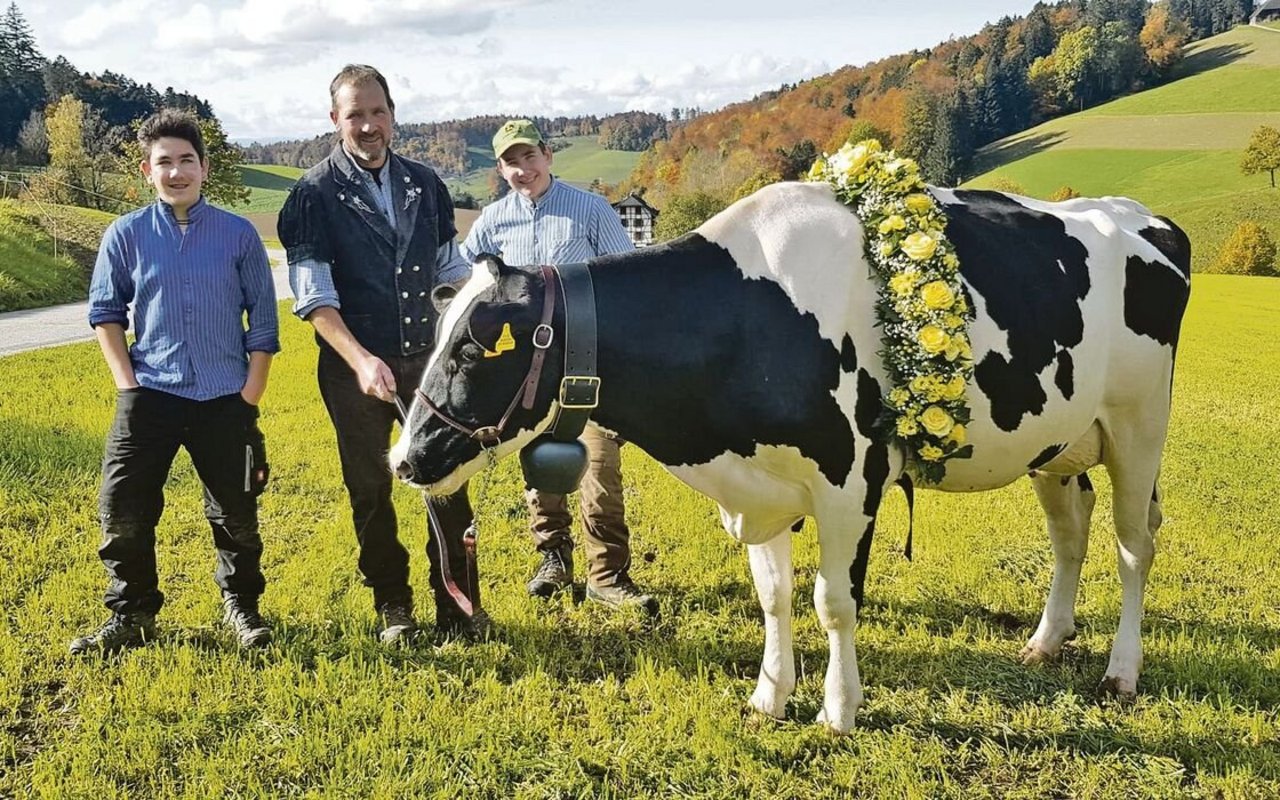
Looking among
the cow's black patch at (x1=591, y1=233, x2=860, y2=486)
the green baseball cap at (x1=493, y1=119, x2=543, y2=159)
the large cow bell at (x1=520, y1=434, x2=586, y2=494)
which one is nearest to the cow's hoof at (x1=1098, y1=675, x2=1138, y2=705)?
the cow's black patch at (x1=591, y1=233, x2=860, y2=486)

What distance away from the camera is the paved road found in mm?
15078

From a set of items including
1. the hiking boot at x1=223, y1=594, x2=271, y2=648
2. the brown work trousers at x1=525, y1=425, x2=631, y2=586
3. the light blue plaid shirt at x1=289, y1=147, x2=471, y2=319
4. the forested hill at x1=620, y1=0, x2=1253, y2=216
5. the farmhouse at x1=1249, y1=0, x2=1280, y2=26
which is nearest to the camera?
the light blue plaid shirt at x1=289, y1=147, x2=471, y2=319

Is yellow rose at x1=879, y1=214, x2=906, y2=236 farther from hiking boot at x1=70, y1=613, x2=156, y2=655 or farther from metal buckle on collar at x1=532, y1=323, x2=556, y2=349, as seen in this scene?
hiking boot at x1=70, y1=613, x2=156, y2=655

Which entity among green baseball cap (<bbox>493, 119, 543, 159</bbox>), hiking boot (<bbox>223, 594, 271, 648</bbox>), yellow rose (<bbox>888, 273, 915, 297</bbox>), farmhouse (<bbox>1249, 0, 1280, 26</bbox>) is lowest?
hiking boot (<bbox>223, 594, 271, 648</bbox>)

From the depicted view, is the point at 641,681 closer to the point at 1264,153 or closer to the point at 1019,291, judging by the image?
the point at 1019,291

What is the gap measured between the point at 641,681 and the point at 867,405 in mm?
1788

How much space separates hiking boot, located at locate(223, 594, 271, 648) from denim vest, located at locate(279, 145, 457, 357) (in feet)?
5.06

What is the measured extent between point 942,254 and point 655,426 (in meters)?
1.40

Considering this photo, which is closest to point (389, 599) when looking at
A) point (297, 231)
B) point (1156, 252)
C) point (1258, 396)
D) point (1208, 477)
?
point (297, 231)

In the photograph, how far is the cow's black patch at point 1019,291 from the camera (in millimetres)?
3984

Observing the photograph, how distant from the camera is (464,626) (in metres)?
4.91

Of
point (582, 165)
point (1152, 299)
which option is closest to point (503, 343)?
point (1152, 299)

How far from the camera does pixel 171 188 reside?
440 cm

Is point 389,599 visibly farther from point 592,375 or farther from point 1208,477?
point 1208,477
